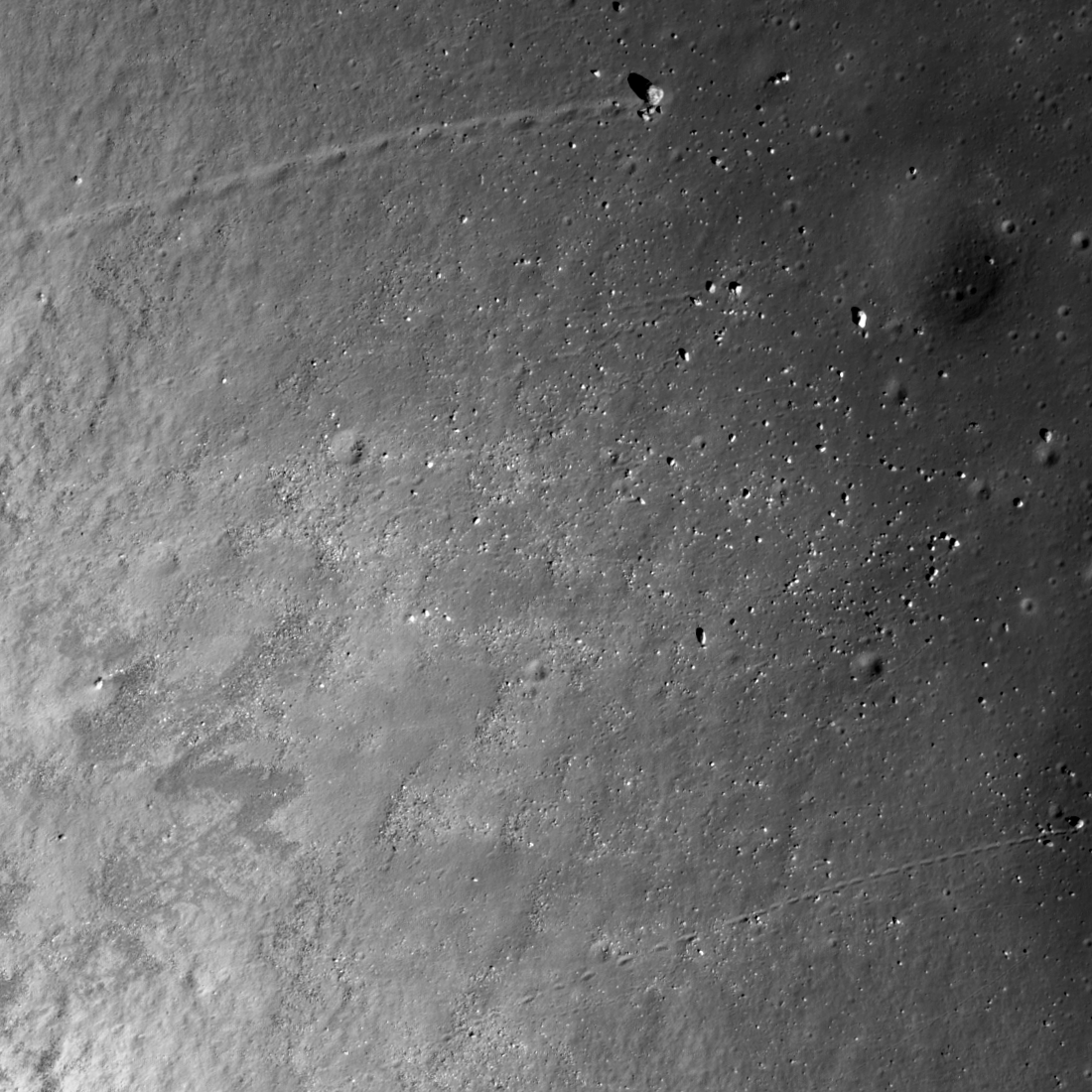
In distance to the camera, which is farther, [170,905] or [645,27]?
[170,905]

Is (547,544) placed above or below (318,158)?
below

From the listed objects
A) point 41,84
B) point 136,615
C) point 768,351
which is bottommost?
point 136,615

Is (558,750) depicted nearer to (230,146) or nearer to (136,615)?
(136,615)

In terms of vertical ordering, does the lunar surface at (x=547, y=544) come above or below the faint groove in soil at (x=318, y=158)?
below

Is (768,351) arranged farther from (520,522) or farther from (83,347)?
(83,347)

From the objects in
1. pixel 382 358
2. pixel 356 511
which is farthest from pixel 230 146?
pixel 356 511

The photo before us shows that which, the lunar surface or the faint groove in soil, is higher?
the faint groove in soil

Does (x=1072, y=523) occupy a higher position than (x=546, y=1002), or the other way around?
(x=1072, y=523)
